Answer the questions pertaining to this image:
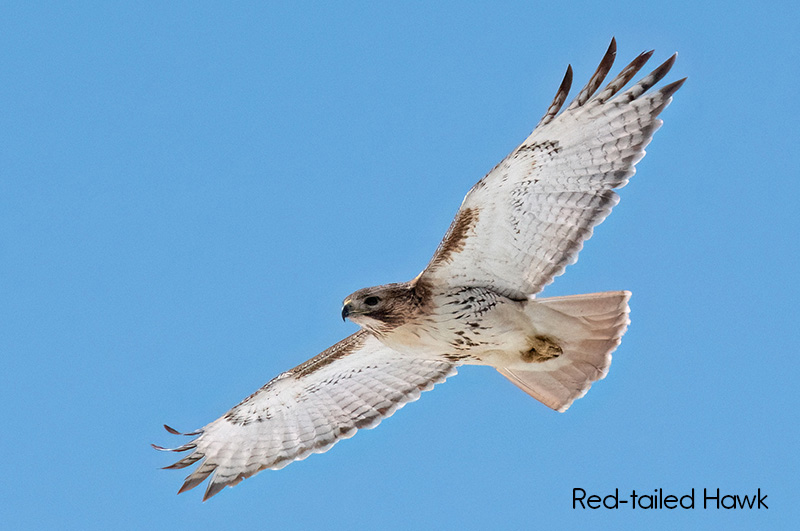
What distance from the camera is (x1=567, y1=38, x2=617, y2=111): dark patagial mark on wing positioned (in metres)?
8.42

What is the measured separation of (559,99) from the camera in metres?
8.55

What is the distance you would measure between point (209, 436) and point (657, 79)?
18.1 ft

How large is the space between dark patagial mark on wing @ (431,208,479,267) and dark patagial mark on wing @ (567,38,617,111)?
1.19m

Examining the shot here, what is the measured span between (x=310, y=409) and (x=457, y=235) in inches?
109

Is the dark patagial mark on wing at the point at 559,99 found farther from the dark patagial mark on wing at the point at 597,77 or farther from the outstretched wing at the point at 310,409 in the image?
the outstretched wing at the point at 310,409

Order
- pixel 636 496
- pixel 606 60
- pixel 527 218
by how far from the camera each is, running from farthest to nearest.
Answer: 1. pixel 636 496
2. pixel 527 218
3. pixel 606 60

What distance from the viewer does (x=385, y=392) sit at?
35.3 ft

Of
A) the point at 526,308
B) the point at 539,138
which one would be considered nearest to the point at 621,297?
the point at 526,308

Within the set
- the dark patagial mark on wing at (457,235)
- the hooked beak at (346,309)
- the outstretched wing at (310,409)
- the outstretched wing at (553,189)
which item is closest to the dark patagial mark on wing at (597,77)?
the outstretched wing at (553,189)

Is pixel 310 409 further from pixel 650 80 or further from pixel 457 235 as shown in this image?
pixel 650 80

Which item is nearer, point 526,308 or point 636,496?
point 526,308

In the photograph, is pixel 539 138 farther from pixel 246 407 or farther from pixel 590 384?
pixel 246 407

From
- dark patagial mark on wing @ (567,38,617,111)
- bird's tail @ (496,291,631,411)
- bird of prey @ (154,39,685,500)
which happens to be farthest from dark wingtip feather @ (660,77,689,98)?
bird's tail @ (496,291,631,411)

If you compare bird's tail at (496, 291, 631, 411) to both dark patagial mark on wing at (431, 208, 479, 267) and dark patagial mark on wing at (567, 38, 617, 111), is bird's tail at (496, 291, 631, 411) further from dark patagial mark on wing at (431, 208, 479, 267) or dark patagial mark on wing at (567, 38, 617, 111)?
dark patagial mark on wing at (567, 38, 617, 111)
